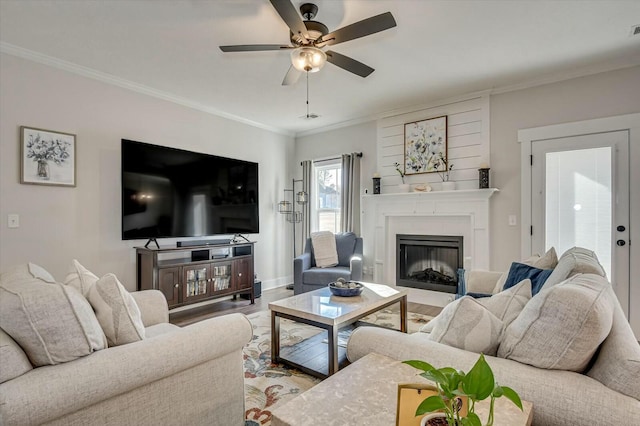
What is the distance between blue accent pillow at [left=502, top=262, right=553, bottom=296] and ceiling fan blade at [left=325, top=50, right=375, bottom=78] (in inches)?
70.9

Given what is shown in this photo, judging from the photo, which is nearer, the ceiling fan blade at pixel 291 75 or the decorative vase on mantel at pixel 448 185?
the ceiling fan blade at pixel 291 75

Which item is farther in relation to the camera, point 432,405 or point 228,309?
point 228,309

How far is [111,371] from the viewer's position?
3.88 ft

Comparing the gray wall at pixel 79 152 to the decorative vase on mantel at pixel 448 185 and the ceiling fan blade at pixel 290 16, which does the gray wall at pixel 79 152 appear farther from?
the decorative vase on mantel at pixel 448 185

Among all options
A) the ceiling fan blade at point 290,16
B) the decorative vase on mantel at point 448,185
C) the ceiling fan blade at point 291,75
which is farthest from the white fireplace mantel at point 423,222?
the ceiling fan blade at point 290,16

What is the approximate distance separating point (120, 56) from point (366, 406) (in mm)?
3537

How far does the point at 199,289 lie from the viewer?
3.91 metres

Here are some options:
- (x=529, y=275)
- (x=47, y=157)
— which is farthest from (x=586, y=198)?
(x=47, y=157)

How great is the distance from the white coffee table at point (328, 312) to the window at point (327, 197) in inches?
103

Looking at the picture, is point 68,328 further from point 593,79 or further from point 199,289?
point 593,79

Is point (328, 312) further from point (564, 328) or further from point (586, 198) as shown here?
point (586, 198)

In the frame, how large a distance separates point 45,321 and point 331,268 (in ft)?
11.3

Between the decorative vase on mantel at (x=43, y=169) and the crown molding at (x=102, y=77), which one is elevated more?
the crown molding at (x=102, y=77)

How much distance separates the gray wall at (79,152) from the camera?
2961 mm
